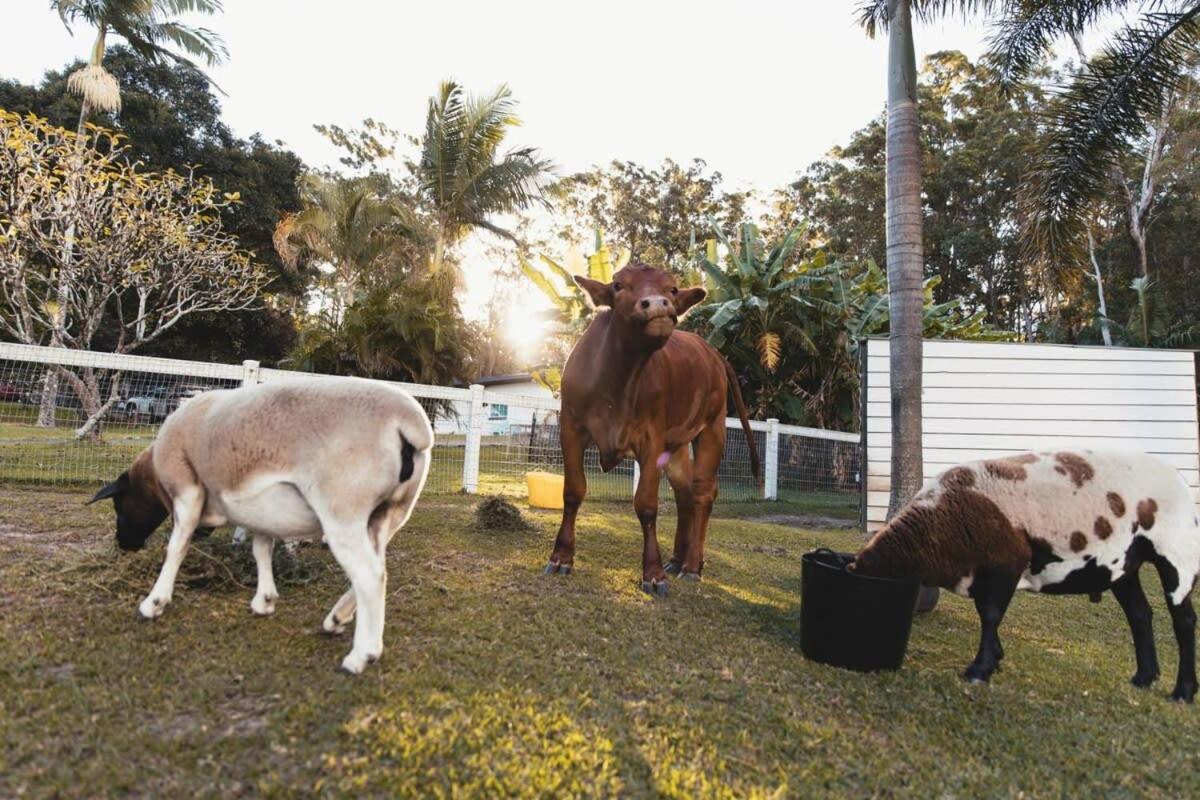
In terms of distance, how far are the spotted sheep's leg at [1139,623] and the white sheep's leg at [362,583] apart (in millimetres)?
3348

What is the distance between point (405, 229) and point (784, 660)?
18.4 m

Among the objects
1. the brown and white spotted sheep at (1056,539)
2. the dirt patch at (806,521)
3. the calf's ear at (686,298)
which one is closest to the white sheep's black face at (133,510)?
the calf's ear at (686,298)

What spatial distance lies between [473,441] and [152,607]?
567cm

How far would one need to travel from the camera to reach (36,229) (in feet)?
30.7

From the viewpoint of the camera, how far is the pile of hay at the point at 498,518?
563cm

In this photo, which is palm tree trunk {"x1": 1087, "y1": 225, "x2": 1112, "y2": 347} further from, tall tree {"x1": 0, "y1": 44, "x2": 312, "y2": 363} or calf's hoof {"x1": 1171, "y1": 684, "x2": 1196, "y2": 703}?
tall tree {"x1": 0, "y1": 44, "x2": 312, "y2": 363}

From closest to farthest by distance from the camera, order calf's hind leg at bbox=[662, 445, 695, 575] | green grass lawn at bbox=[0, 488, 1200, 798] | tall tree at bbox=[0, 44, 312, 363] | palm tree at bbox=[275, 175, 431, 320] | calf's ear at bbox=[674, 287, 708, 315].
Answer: green grass lawn at bbox=[0, 488, 1200, 798], calf's ear at bbox=[674, 287, 708, 315], calf's hind leg at bbox=[662, 445, 695, 575], palm tree at bbox=[275, 175, 431, 320], tall tree at bbox=[0, 44, 312, 363]

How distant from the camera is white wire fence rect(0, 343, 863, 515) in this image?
6.46m

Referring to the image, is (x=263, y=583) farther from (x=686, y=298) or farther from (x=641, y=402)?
(x=686, y=298)

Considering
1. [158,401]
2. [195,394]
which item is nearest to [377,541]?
[195,394]

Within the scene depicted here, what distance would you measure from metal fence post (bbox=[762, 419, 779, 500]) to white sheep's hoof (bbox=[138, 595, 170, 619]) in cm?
981

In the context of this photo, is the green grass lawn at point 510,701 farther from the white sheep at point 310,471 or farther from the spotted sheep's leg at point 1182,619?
the white sheep at point 310,471

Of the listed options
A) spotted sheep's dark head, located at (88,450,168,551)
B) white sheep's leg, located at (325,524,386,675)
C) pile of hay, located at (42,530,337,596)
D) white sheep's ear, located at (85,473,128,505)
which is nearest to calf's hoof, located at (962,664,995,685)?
white sheep's leg, located at (325,524,386,675)

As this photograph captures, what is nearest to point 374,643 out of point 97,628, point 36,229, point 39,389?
point 97,628
